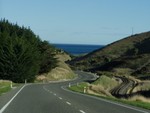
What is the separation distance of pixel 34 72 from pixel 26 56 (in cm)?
376

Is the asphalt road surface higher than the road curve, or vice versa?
→ the asphalt road surface

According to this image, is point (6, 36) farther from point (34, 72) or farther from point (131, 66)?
point (131, 66)

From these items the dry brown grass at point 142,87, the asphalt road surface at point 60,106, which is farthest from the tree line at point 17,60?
the asphalt road surface at point 60,106

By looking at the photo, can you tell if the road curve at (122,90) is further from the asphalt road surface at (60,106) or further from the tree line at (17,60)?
the asphalt road surface at (60,106)

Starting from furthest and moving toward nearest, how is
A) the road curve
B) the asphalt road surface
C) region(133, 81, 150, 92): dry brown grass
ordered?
region(133, 81, 150, 92): dry brown grass, the road curve, the asphalt road surface

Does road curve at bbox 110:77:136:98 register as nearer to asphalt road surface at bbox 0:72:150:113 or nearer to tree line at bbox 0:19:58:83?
tree line at bbox 0:19:58:83

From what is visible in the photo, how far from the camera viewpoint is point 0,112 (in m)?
19.3

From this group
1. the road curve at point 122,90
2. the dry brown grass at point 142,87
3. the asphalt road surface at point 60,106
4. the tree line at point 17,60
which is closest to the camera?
the asphalt road surface at point 60,106

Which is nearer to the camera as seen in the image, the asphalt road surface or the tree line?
the asphalt road surface

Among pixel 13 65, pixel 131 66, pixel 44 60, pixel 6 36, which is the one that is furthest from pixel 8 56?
pixel 131 66

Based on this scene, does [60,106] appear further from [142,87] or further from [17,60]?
[17,60]

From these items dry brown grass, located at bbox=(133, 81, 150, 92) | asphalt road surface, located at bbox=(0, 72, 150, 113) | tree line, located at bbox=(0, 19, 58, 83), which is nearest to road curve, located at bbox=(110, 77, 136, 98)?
dry brown grass, located at bbox=(133, 81, 150, 92)

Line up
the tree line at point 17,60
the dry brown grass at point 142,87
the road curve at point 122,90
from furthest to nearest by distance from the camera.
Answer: the tree line at point 17,60, the dry brown grass at point 142,87, the road curve at point 122,90

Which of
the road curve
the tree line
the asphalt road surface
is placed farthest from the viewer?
the tree line
